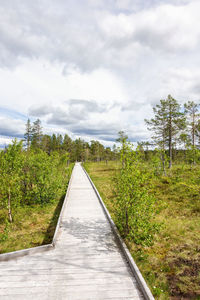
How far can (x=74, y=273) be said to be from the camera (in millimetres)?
4070

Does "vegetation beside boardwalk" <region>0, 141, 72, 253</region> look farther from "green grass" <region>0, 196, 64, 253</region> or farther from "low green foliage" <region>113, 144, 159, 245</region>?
"low green foliage" <region>113, 144, 159, 245</region>

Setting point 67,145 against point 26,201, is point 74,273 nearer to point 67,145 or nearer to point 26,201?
point 26,201

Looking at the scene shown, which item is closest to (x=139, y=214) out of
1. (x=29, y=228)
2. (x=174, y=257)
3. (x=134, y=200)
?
(x=134, y=200)

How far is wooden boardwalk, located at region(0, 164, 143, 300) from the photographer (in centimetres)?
346

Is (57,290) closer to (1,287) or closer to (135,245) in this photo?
(1,287)

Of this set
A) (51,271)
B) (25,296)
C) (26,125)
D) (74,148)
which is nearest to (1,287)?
(25,296)

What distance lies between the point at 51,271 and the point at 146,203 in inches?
136

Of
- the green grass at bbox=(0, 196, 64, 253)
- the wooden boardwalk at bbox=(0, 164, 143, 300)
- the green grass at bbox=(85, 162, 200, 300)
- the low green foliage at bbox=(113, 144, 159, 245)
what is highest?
the low green foliage at bbox=(113, 144, 159, 245)

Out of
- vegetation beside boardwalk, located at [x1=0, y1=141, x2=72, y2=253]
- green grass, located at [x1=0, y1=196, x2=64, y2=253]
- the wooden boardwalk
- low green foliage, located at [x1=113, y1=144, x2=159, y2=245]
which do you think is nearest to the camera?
the wooden boardwalk

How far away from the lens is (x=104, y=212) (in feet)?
28.2

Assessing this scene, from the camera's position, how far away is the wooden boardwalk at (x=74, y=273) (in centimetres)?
346

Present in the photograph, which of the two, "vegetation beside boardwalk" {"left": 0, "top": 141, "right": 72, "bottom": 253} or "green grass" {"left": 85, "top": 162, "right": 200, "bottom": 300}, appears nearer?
"green grass" {"left": 85, "top": 162, "right": 200, "bottom": 300}

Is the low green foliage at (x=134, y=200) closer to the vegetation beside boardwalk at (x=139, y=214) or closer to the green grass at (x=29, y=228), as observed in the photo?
the vegetation beside boardwalk at (x=139, y=214)

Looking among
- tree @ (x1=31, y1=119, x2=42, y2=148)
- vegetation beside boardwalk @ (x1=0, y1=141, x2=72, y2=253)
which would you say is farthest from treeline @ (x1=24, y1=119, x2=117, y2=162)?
vegetation beside boardwalk @ (x1=0, y1=141, x2=72, y2=253)
